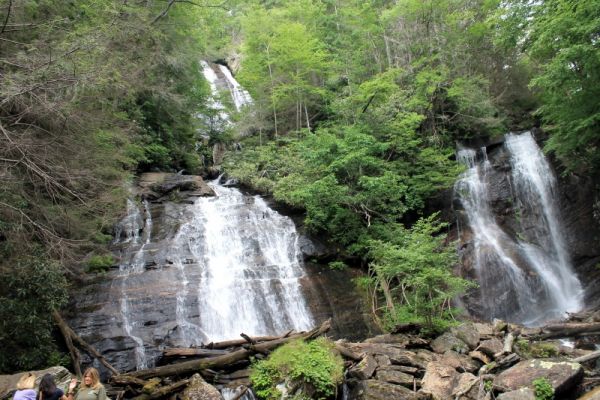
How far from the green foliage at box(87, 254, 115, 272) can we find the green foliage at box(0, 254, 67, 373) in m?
4.26

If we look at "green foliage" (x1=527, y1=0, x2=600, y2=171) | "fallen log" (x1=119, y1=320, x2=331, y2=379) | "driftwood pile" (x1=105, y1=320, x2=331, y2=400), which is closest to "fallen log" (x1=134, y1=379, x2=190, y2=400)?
"driftwood pile" (x1=105, y1=320, x2=331, y2=400)

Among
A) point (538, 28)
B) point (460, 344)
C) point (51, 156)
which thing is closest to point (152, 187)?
point (51, 156)

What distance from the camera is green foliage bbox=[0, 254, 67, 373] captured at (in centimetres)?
738

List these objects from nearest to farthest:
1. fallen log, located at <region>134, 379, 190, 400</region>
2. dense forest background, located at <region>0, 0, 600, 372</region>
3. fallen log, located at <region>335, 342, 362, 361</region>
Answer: fallen log, located at <region>134, 379, 190, 400</region>
dense forest background, located at <region>0, 0, 600, 372</region>
fallen log, located at <region>335, 342, 362, 361</region>

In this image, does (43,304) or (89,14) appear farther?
(89,14)

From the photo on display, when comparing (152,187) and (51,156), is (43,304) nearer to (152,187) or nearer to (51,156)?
(51,156)

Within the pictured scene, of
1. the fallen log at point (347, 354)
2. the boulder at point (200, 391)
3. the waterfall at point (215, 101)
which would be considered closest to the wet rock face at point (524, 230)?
the fallen log at point (347, 354)

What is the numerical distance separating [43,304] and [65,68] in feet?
15.3

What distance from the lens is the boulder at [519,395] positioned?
634 centimetres

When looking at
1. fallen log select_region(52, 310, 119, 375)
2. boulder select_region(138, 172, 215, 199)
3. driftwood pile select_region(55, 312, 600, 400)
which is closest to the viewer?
driftwood pile select_region(55, 312, 600, 400)

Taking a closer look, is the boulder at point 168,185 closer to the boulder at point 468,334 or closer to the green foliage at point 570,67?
the boulder at point 468,334

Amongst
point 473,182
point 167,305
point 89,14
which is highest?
point 89,14

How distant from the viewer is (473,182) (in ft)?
59.3

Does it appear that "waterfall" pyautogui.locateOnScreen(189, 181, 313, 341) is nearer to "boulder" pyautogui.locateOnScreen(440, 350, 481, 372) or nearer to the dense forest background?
the dense forest background
